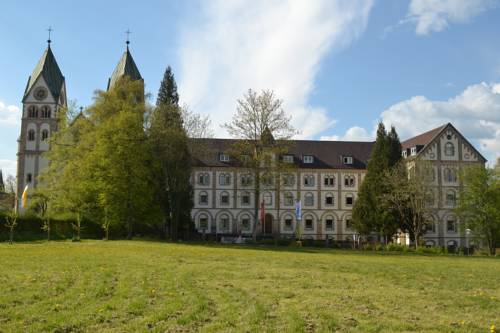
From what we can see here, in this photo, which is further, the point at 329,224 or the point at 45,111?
the point at 329,224

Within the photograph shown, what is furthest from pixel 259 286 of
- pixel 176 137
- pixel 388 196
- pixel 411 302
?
pixel 388 196

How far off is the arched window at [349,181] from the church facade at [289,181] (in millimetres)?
128

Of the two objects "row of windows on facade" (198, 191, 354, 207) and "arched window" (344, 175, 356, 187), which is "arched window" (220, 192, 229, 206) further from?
"arched window" (344, 175, 356, 187)

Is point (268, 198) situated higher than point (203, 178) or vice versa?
point (203, 178)

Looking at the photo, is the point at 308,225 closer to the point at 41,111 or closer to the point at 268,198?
Result: the point at 268,198

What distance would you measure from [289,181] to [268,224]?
7.03 meters

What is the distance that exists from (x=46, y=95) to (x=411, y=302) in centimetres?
6243

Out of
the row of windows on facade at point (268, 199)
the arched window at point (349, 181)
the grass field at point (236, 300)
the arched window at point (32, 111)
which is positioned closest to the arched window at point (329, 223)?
the row of windows on facade at point (268, 199)

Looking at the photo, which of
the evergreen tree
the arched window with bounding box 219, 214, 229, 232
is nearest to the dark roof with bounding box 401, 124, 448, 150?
the arched window with bounding box 219, 214, 229, 232

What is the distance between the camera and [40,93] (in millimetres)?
65438

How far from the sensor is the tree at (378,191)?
5169cm

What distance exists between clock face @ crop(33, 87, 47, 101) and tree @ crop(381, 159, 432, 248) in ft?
139

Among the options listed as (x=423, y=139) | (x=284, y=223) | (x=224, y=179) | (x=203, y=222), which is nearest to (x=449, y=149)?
(x=423, y=139)

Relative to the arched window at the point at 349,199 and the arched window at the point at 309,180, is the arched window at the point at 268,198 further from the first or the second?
the arched window at the point at 349,199
